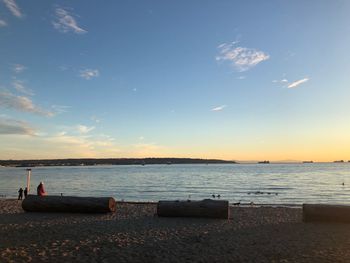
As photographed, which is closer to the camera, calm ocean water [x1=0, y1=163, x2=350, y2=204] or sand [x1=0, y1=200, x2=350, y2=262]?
sand [x1=0, y1=200, x2=350, y2=262]

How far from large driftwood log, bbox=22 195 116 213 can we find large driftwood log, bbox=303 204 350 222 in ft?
27.1

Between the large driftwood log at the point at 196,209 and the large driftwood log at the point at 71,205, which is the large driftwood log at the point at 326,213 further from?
the large driftwood log at the point at 71,205

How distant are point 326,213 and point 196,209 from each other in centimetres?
485

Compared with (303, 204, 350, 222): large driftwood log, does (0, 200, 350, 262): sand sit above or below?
below

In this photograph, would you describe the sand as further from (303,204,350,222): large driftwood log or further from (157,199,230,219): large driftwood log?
(303,204,350,222): large driftwood log

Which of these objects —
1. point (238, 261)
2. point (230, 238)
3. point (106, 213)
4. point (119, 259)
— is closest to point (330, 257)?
point (238, 261)

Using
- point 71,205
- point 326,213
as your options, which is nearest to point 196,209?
point 326,213

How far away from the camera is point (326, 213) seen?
15203 millimetres

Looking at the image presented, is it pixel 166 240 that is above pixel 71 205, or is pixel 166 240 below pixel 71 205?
below

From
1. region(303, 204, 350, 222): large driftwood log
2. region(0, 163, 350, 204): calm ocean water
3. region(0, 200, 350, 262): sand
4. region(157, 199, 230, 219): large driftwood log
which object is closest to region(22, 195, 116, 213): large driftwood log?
region(0, 200, 350, 262): sand

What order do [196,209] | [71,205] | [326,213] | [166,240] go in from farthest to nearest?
[71,205], [196,209], [326,213], [166,240]

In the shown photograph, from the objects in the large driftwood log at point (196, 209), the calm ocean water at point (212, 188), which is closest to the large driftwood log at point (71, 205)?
the large driftwood log at point (196, 209)

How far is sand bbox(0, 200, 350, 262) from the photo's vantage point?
928 centimetres

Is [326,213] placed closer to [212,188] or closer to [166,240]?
[166,240]
